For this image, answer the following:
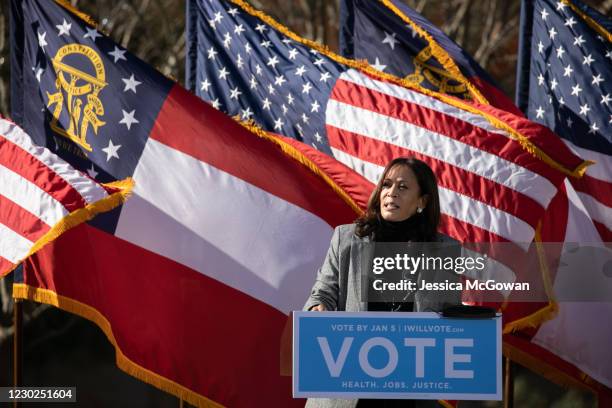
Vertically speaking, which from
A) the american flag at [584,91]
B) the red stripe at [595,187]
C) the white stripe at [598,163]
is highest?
the american flag at [584,91]

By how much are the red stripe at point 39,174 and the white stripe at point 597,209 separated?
12.6 ft

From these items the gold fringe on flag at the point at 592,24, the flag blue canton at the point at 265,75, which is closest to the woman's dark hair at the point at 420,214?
the flag blue canton at the point at 265,75

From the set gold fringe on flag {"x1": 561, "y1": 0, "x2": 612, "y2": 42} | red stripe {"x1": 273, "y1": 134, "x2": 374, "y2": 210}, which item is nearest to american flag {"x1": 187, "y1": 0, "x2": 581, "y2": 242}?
red stripe {"x1": 273, "y1": 134, "x2": 374, "y2": 210}

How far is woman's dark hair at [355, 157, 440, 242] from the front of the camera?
411 cm

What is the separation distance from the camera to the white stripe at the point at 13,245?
5473 mm

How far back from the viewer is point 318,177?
6305mm

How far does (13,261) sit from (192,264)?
0.95m

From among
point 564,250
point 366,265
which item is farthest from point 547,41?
point 366,265

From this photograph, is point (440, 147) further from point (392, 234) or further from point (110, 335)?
point (392, 234)

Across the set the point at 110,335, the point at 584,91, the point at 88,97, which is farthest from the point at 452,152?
the point at 110,335

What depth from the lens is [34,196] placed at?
5555 millimetres

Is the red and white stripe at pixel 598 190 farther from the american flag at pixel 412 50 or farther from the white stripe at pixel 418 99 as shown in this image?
the white stripe at pixel 418 99

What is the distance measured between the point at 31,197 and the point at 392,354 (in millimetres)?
2687

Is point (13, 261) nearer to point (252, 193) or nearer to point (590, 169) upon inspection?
point (252, 193)
